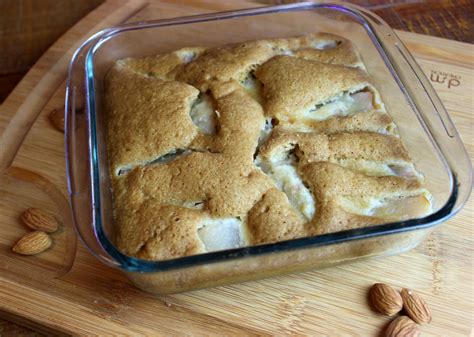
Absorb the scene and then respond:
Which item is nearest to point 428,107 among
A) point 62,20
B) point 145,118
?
point 145,118

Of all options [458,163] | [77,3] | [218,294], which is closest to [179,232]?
[218,294]

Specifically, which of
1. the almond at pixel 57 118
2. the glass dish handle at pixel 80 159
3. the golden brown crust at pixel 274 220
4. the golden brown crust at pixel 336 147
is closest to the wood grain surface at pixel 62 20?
the almond at pixel 57 118

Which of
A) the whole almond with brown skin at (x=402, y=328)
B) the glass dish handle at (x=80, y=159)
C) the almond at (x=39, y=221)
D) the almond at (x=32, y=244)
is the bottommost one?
the whole almond with brown skin at (x=402, y=328)

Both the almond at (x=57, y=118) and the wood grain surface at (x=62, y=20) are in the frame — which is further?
the wood grain surface at (x=62, y=20)

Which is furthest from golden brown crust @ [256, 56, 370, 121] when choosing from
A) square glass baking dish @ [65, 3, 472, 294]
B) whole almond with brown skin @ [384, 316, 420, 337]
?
whole almond with brown skin @ [384, 316, 420, 337]

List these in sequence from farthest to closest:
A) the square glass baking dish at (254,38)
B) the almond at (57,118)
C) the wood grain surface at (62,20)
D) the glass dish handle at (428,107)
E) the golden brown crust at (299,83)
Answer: the wood grain surface at (62,20)
the almond at (57,118)
the golden brown crust at (299,83)
the glass dish handle at (428,107)
the square glass baking dish at (254,38)

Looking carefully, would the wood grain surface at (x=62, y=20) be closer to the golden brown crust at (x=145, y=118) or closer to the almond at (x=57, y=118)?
the almond at (x=57, y=118)

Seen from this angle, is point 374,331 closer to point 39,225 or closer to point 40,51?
point 39,225

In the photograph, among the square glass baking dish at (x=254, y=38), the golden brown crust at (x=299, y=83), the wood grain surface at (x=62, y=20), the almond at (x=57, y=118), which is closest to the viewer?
the square glass baking dish at (x=254, y=38)
